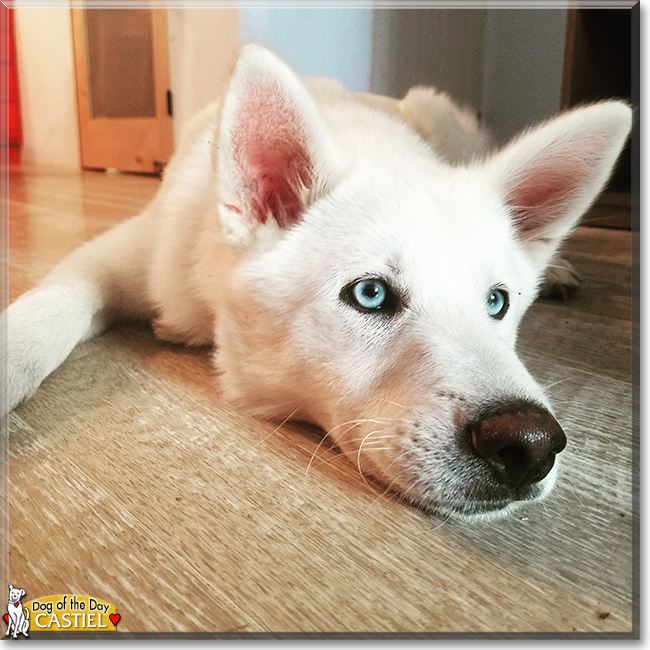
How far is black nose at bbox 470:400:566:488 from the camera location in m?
0.72

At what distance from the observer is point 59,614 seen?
0.61m

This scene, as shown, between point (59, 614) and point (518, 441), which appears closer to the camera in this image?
point (59, 614)

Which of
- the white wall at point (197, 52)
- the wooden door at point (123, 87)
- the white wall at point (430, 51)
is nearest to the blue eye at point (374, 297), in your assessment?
the white wall at point (197, 52)

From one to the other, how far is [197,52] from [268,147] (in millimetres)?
3615

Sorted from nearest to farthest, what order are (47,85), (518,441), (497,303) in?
(518,441) → (497,303) → (47,85)

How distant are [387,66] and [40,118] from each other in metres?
5.64

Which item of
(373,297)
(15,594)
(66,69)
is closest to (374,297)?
(373,297)

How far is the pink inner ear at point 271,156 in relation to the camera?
919 millimetres

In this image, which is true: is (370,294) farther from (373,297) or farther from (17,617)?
(17,617)

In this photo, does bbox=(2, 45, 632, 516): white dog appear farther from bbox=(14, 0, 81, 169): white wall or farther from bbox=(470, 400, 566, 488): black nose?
bbox=(14, 0, 81, 169): white wall

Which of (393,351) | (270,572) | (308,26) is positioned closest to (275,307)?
(393,351)

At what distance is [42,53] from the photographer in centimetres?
646

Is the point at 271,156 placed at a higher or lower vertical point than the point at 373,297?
higher

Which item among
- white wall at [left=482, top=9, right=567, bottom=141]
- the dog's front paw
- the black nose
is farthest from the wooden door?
the black nose
